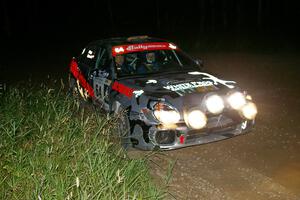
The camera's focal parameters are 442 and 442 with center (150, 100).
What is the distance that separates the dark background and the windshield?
9860 millimetres

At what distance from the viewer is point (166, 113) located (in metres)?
5.71

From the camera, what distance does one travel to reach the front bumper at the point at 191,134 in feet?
18.6

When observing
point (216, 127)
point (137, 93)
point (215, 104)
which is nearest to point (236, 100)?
point (215, 104)

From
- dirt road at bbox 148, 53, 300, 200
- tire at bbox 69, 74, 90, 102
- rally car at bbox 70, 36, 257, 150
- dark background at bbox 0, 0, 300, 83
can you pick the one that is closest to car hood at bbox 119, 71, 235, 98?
rally car at bbox 70, 36, 257, 150

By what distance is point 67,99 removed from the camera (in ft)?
23.4

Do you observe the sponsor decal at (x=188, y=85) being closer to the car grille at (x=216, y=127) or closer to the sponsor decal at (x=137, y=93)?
the sponsor decal at (x=137, y=93)

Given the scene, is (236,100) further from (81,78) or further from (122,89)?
(81,78)

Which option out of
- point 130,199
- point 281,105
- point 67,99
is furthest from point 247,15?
point 130,199

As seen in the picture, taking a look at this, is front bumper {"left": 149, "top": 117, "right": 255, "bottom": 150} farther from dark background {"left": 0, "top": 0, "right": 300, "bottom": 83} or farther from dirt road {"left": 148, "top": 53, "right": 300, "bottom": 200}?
dark background {"left": 0, "top": 0, "right": 300, "bottom": 83}

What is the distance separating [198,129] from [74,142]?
5.21 feet

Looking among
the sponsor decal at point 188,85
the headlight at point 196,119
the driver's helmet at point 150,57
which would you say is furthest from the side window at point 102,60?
the headlight at point 196,119

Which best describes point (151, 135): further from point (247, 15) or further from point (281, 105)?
point (247, 15)

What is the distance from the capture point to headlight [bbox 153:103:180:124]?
223 inches

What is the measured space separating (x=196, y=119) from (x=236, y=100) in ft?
2.40
